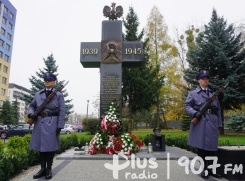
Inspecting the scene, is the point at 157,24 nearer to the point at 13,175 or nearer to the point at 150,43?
the point at 150,43

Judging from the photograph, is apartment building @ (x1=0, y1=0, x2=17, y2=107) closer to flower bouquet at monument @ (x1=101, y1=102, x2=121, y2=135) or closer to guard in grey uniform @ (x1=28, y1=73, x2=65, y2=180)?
flower bouquet at monument @ (x1=101, y1=102, x2=121, y2=135)

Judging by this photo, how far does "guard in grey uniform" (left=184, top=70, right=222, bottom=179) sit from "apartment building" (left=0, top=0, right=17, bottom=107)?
179 ft

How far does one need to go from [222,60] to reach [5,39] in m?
47.6

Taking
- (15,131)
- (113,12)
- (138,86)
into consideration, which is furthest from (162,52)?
(113,12)

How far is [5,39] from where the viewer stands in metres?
55.0

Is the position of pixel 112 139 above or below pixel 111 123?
below

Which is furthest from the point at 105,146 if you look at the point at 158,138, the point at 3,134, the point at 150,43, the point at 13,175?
the point at 150,43

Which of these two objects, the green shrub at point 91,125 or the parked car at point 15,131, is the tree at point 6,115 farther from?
the green shrub at point 91,125

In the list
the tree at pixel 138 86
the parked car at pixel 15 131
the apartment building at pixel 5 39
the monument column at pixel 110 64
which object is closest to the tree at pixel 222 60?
the tree at pixel 138 86

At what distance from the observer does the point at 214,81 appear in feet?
65.8

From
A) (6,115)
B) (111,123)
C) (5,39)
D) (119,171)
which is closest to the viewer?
(119,171)

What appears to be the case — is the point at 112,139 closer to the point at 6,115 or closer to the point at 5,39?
the point at 6,115

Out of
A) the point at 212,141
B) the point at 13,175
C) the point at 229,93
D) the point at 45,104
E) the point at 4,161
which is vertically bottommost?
the point at 13,175

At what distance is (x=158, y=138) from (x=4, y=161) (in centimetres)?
614
